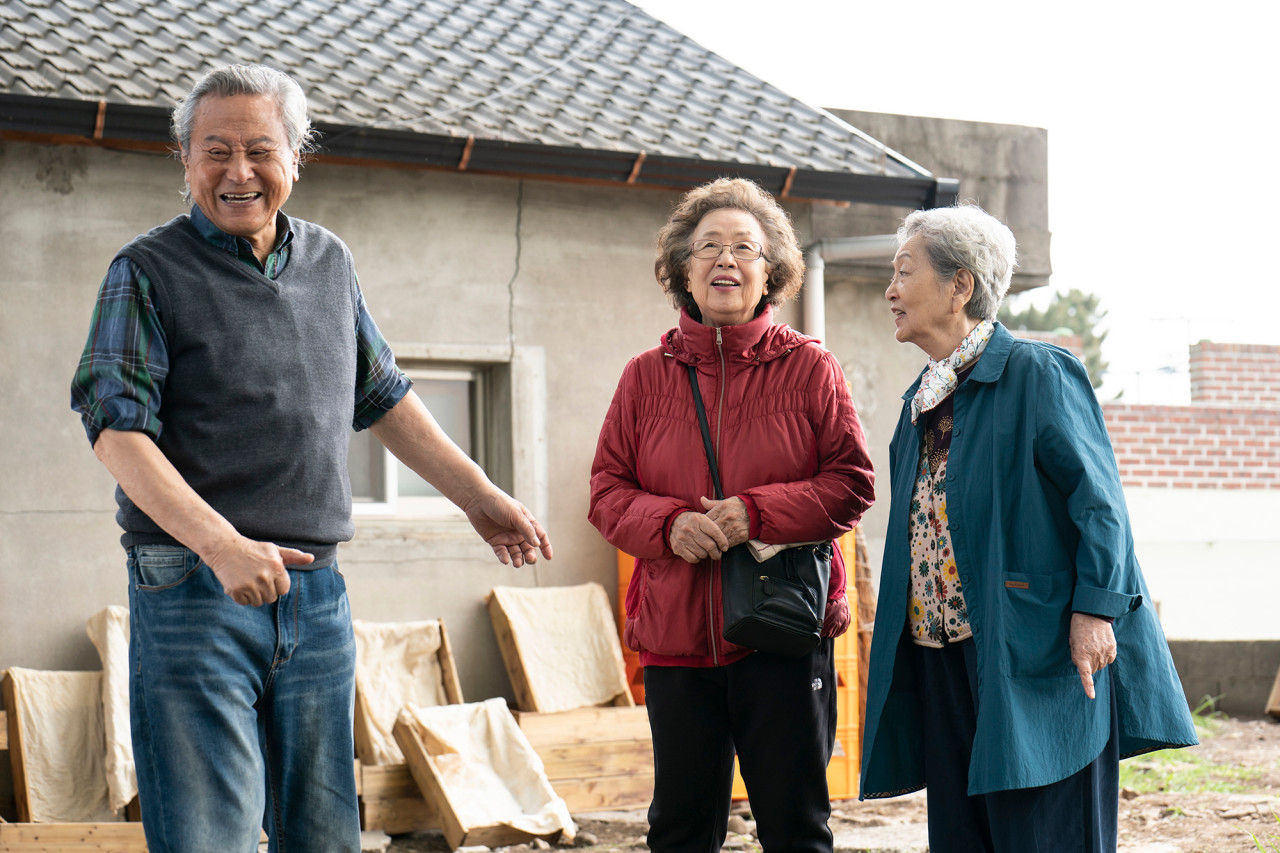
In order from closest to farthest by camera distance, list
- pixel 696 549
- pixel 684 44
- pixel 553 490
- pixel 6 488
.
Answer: pixel 696 549, pixel 6 488, pixel 553 490, pixel 684 44

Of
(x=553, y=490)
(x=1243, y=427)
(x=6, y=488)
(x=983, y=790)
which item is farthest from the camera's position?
(x=1243, y=427)

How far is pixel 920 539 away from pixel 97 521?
4096mm

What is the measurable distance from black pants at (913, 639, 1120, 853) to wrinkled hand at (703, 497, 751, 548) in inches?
21.6

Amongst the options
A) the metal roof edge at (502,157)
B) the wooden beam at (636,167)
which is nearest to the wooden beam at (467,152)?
the metal roof edge at (502,157)

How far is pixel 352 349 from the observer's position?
7.87 feet

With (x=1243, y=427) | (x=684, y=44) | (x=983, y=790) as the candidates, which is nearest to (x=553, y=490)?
(x=684, y=44)

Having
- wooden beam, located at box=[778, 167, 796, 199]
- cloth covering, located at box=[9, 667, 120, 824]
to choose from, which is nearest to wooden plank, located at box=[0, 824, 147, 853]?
cloth covering, located at box=[9, 667, 120, 824]

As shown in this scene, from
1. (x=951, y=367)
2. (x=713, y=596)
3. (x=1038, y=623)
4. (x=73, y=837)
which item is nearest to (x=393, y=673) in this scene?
(x=73, y=837)

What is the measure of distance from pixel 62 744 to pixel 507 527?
359 centimetres

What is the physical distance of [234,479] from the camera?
2.17m

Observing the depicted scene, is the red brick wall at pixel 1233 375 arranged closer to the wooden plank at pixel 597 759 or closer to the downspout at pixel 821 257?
the downspout at pixel 821 257

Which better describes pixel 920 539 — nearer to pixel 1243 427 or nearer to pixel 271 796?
pixel 271 796

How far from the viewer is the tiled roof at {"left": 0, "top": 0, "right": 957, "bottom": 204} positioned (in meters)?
5.64

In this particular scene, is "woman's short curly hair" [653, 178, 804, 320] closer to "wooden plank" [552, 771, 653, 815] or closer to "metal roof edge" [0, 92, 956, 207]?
"metal roof edge" [0, 92, 956, 207]
